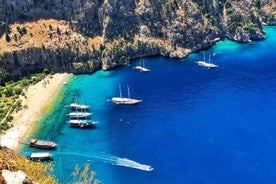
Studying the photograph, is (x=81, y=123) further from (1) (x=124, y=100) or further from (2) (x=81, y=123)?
(1) (x=124, y=100)

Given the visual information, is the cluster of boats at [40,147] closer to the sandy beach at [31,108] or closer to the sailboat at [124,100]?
the sandy beach at [31,108]

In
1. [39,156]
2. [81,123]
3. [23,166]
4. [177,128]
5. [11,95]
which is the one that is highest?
[23,166]

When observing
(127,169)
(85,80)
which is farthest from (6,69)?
(127,169)

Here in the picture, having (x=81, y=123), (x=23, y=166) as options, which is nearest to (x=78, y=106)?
(x=81, y=123)

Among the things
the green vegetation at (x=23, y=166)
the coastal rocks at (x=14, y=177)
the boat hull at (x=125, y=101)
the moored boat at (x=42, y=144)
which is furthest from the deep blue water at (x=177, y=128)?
the coastal rocks at (x=14, y=177)

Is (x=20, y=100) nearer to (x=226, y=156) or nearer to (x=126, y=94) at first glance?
(x=126, y=94)

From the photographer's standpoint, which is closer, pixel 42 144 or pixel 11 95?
pixel 42 144
